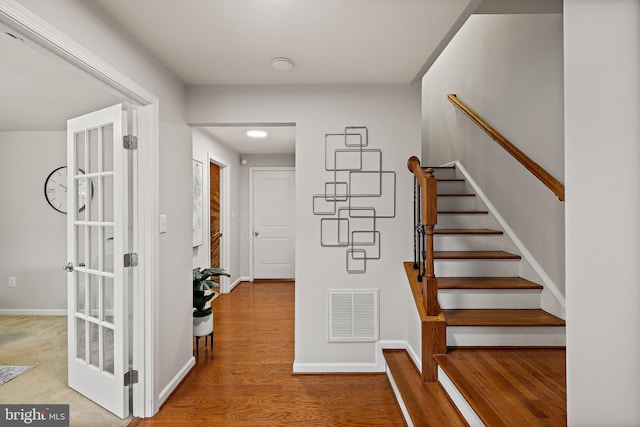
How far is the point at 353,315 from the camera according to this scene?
2.74m

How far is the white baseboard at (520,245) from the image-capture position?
87.9 inches

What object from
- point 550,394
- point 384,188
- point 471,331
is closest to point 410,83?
point 384,188

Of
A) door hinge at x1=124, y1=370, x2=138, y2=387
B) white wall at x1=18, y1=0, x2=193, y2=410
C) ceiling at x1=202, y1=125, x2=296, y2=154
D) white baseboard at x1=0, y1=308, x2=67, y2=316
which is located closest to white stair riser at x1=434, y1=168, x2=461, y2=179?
ceiling at x1=202, y1=125, x2=296, y2=154

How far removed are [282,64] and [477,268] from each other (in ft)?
6.84

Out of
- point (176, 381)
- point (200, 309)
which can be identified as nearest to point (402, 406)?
point (176, 381)

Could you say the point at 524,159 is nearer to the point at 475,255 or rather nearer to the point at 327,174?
the point at 475,255

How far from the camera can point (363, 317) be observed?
2.74 meters

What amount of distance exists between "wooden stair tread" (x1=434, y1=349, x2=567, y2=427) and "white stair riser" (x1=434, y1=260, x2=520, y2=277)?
2.16 ft

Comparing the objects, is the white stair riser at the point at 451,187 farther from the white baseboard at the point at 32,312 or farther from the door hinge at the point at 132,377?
the white baseboard at the point at 32,312

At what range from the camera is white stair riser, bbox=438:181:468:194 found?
370cm

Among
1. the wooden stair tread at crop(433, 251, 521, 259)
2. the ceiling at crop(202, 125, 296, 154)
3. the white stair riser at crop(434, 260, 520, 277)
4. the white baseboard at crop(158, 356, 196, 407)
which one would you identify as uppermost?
the ceiling at crop(202, 125, 296, 154)

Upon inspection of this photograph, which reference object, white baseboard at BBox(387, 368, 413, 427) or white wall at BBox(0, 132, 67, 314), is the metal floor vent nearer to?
white baseboard at BBox(387, 368, 413, 427)

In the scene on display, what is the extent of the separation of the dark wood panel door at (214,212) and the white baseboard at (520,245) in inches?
134

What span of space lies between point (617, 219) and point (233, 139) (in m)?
4.64
